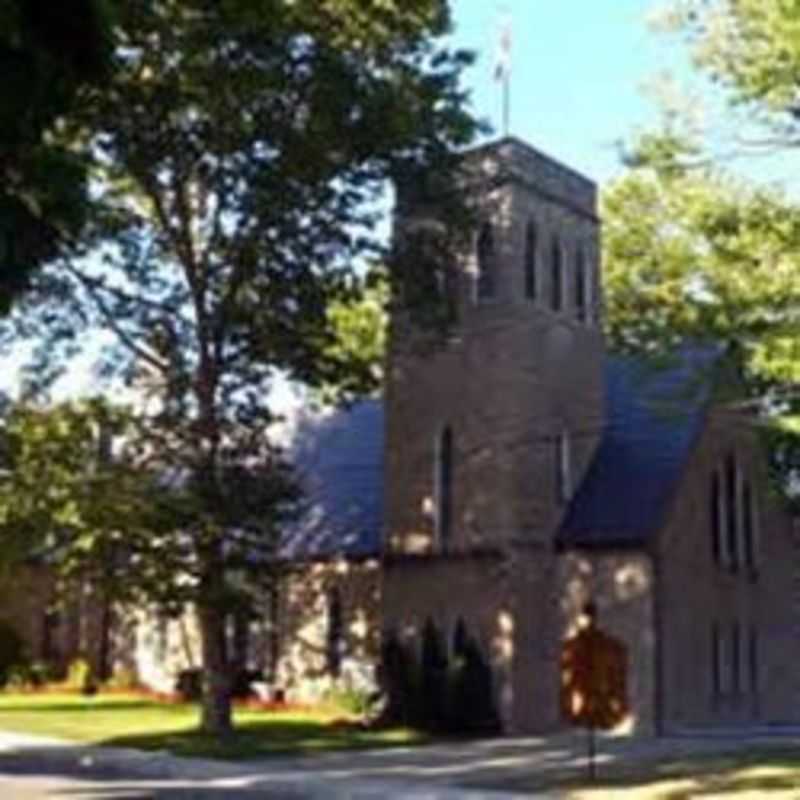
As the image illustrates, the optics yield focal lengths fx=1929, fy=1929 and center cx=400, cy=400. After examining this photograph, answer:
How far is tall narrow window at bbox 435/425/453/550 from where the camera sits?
43.3 m

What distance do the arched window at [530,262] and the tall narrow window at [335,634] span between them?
9.70m

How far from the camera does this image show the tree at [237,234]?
121 ft

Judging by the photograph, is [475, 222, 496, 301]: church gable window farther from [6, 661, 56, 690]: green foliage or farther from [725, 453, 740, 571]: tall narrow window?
[6, 661, 56, 690]: green foliage

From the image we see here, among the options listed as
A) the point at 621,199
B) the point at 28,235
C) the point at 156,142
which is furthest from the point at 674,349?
the point at 28,235

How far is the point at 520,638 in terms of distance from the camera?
4159 cm

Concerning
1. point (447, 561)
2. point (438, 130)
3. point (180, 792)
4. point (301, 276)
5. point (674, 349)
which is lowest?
point (180, 792)

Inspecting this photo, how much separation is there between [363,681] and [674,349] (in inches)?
674

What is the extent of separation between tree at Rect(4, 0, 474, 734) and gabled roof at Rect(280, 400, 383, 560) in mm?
7261

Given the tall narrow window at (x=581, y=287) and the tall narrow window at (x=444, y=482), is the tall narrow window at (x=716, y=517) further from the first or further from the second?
the tall narrow window at (x=444, y=482)

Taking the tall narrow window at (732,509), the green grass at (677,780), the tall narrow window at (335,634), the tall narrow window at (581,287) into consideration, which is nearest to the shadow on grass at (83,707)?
the tall narrow window at (335,634)

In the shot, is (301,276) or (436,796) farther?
(301,276)

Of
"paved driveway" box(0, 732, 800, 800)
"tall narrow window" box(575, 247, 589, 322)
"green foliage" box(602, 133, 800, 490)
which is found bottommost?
"paved driveway" box(0, 732, 800, 800)

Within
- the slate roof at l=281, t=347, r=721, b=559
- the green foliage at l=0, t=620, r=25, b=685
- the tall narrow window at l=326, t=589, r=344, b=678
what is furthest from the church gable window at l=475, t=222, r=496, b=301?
the green foliage at l=0, t=620, r=25, b=685

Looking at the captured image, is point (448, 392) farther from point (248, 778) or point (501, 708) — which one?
point (248, 778)
